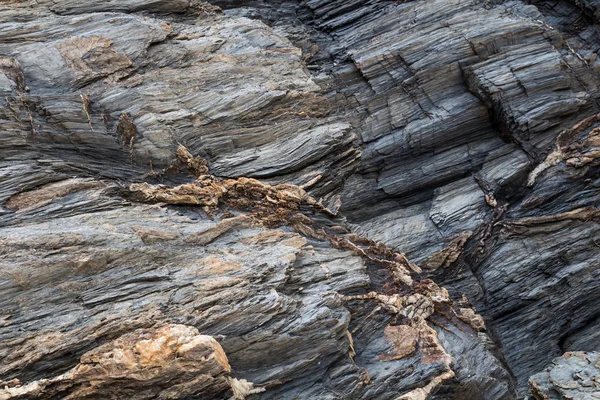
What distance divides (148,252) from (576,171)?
12317 mm

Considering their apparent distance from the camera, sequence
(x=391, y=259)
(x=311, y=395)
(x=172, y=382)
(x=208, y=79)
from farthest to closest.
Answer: (x=208, y=79) → (x=391, y=259) → (x=311, y=395) → (x=172, y=382)

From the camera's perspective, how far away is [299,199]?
16875mm

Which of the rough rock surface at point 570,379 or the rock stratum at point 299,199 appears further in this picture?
the rough rock surface at point 570,379

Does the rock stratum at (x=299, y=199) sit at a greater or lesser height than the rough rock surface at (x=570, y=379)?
greater

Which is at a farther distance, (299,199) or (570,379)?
(299,199)

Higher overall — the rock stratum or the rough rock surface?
the rock stratum

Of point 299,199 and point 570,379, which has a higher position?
point 299,199

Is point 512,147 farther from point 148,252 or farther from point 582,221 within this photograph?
point 148,252

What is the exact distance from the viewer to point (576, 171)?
59.2 ft

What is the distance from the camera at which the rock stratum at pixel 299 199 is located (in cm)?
1280

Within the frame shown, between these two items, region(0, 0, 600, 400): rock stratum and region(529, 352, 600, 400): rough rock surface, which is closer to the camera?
region(0, 0, 600, 400): rock stratum

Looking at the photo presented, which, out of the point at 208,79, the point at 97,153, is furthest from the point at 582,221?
the point at 97,153

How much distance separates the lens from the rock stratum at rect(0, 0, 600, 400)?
12.8 meters

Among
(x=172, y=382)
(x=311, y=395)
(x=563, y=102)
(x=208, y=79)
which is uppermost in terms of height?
(x=208, y=79)
